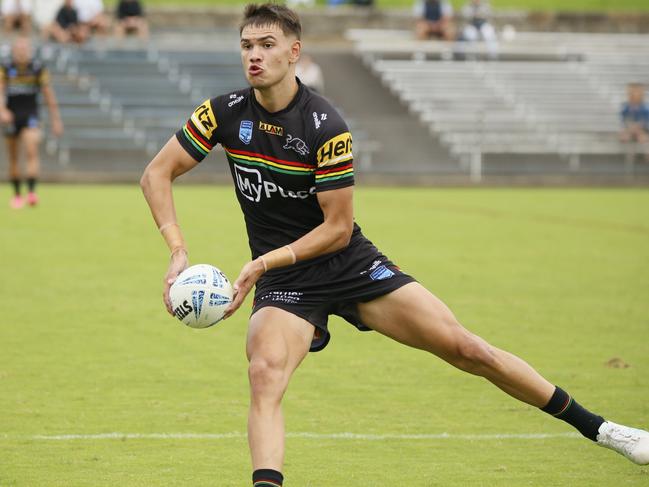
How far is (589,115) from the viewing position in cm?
3331

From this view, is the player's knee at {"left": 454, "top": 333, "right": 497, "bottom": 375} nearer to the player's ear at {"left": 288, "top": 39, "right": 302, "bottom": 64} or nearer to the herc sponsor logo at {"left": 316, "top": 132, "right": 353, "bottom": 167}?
the herc sponsor logo at {"left": 316, "top": 132, "right": 353, "bottom": 167}

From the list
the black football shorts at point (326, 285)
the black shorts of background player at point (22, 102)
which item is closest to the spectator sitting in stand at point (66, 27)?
the black shorts of background player at point (22, 102)

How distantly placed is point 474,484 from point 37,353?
440cm

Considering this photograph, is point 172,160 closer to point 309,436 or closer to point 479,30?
point 309,436

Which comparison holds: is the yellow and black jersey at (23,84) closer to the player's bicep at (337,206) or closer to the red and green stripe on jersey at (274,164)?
the red and green stripe on jersey at (274,164)

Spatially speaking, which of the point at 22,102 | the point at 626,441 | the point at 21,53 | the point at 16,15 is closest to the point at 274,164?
the point at 626,441

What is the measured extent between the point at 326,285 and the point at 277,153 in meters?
0.68

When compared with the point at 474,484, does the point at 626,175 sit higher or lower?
lower

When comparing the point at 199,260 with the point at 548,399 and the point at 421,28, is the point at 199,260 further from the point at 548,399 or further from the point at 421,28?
the point at 421,28

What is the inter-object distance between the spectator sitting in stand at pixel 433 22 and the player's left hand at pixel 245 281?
102 ft

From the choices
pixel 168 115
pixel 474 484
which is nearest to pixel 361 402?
pixel 474 484

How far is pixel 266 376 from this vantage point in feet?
18.4

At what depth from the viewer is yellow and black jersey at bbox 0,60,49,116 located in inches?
780

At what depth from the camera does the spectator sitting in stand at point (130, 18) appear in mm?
33500
